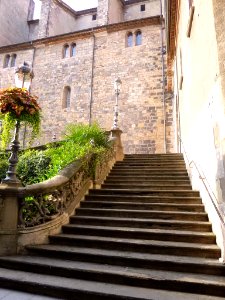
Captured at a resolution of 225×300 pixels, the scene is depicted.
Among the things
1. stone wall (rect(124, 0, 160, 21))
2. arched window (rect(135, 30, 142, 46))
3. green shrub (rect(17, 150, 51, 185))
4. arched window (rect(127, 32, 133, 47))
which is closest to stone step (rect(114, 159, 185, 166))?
green shrub (rect(17, 150, 51, 185))

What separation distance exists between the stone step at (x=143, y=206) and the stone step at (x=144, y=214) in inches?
10.8

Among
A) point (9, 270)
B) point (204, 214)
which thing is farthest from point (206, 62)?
point (9, 270)

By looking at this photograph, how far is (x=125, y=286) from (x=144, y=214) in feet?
6.85

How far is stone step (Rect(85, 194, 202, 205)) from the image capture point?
566cm

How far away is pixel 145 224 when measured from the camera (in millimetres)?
4910

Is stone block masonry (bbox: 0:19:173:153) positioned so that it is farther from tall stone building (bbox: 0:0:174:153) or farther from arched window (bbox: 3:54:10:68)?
arched window (bbox: 3:54:10:68)

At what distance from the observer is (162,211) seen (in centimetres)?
522

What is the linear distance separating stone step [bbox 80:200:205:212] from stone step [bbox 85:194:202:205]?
16 centimetres

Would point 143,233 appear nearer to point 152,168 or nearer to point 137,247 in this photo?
point 137,247

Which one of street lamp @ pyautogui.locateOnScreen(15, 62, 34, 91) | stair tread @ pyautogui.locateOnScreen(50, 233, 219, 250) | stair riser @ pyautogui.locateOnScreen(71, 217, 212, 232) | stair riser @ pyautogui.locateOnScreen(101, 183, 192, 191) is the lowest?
stair tread @ pyautogui.locateOnScreen(50, 233, 219, 250)

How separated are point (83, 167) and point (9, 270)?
3.03m

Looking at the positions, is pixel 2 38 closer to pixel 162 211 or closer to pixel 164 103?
pixel 164 103

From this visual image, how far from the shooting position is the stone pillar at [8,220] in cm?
426

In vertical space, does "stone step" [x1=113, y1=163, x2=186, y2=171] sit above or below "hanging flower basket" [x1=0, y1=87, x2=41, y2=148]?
below
